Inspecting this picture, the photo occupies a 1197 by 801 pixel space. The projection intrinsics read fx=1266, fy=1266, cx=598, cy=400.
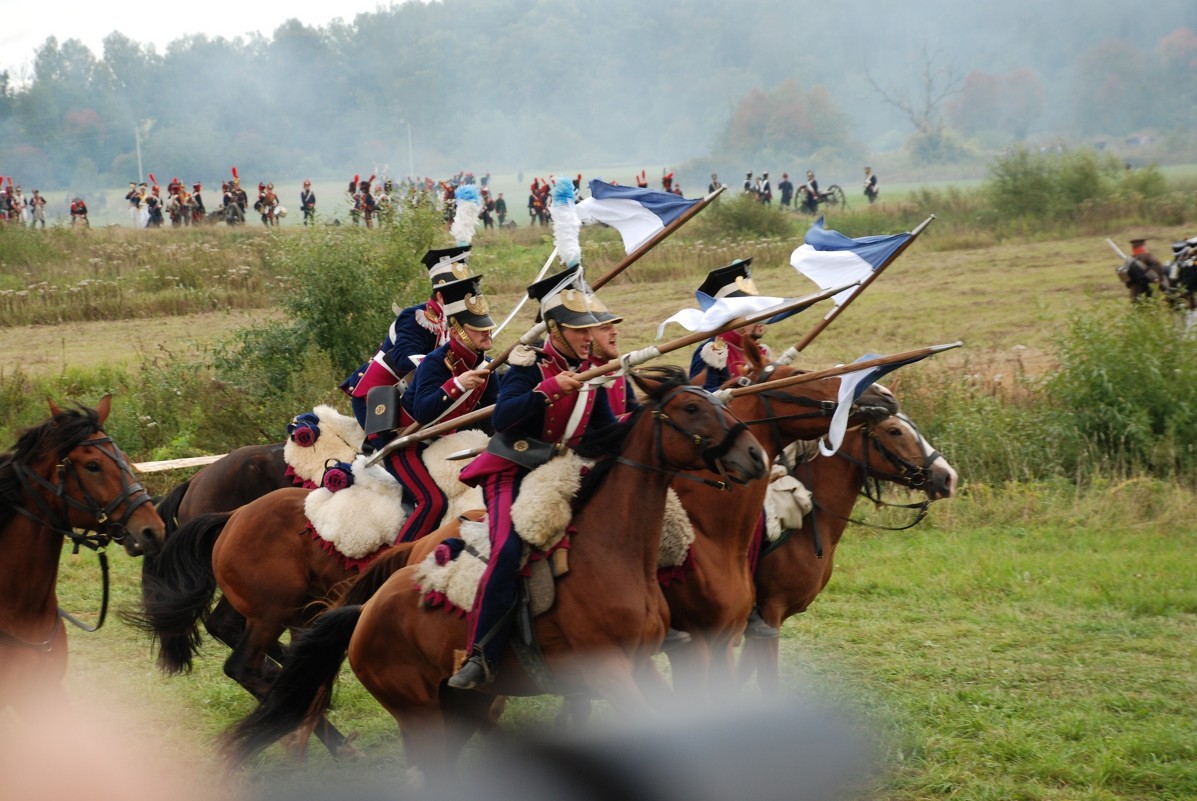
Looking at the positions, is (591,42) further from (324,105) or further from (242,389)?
(242,389)

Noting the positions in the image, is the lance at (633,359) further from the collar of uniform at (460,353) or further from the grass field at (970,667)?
the grass field at (970,667)

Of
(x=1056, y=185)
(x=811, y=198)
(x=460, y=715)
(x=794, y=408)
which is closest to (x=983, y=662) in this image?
(x=794, y=408)

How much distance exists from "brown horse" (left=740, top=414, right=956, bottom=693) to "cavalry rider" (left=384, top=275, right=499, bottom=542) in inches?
78.2

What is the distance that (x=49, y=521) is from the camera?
22.6ft

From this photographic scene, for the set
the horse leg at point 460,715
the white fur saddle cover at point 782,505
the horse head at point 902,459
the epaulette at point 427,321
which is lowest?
the horse leg at point 460,715

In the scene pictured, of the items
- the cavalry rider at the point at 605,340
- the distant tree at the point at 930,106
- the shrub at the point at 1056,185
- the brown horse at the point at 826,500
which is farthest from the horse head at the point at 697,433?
the distant tree at the point at 930,106

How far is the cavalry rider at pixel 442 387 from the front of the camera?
7.39 meters

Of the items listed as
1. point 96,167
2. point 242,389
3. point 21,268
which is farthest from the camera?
point 96,167

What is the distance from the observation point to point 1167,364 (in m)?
13.3

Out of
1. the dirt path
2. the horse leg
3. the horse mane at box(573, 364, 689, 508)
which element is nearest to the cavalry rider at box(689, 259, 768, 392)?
the horse mane at box(573, 364, 689, 508)

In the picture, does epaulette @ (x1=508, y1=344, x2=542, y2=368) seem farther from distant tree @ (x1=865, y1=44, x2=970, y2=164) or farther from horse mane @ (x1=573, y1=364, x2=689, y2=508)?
distant tree @ (x1=865, y1=44, x2=970, y2=164)

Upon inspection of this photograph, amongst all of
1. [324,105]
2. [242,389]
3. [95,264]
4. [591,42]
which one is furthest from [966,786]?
[591,42]

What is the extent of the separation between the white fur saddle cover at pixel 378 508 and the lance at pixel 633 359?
14 centimetres

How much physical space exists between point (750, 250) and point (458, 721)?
25.4 m
